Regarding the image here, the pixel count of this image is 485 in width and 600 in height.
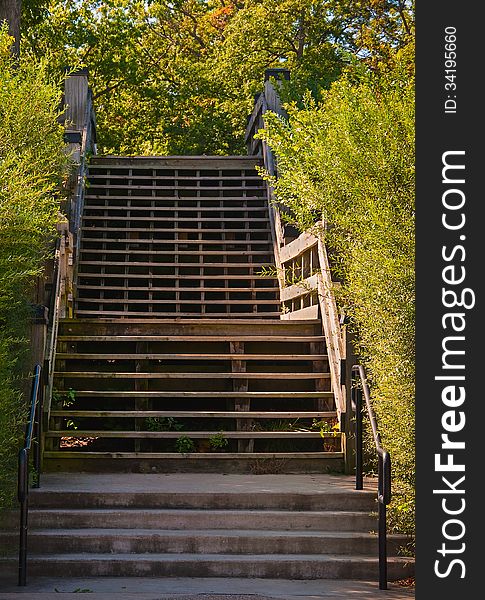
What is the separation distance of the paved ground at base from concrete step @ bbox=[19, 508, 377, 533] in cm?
58

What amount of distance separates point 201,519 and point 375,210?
8.01 ft

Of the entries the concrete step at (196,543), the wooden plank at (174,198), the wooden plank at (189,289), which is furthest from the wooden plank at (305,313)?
the concrete step at (196,543)

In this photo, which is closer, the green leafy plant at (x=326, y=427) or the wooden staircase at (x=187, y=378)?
the wooden staircase at (x=187, y=378)

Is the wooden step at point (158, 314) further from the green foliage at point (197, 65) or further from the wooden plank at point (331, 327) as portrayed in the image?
the green foliage at point (197, 65)

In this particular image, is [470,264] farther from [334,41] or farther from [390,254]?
[334,41]

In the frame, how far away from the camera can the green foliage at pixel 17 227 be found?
22.4ft

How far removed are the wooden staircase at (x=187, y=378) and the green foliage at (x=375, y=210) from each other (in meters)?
1.09

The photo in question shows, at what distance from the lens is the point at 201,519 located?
24.4 ft

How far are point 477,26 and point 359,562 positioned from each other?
354 centimetres

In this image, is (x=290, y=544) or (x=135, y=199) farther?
(x=135, y=199)

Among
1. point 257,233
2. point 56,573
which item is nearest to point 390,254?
point 56,573

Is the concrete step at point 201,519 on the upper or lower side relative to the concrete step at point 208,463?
lower

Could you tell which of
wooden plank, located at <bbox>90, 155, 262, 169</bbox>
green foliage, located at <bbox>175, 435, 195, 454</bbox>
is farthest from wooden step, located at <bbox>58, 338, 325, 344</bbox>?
wooden plank, located at <bbox>90, 155, 262, 169</bbox>

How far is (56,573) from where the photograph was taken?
6.95 m
